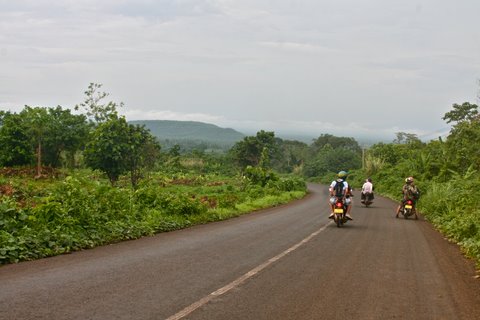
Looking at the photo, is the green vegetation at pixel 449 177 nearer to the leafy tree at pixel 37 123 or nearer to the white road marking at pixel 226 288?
the white road marking at pixel 226 288

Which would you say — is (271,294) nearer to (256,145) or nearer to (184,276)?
(184,276)

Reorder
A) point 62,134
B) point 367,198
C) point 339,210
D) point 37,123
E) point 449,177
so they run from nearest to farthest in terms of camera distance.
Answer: point 339,210, point 367,198, point 449,177, point 37,123, point 62,134

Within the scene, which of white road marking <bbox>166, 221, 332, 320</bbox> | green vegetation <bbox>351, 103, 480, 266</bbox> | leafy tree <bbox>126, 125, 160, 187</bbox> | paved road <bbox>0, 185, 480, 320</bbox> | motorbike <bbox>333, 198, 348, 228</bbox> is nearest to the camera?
white road marking <bbox>166, 221, 332, 320</bbox>

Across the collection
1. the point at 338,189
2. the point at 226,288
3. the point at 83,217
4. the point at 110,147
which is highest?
the point at 110,147

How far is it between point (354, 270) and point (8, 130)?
4601cm

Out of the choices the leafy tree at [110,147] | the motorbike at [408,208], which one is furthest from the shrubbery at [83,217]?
the leafy tree at [110,147]

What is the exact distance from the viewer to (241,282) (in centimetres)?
740

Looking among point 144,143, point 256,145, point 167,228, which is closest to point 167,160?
point 256,145

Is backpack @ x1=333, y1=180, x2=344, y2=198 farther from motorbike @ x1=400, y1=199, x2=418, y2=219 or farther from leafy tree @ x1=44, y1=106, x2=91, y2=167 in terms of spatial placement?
leafy tree @ x1=44, y1=106, x2=91, y2=167

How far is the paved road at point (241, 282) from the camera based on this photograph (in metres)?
5.87

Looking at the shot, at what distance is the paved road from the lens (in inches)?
231

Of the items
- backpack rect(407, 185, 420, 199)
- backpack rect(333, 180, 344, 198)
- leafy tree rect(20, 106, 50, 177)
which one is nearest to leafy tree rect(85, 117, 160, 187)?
leafy tree rect(20, 106, 50, 177)

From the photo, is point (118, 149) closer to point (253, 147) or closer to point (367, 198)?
point (367, 198)

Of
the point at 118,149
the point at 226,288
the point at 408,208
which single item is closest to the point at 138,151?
the point at 118,149
